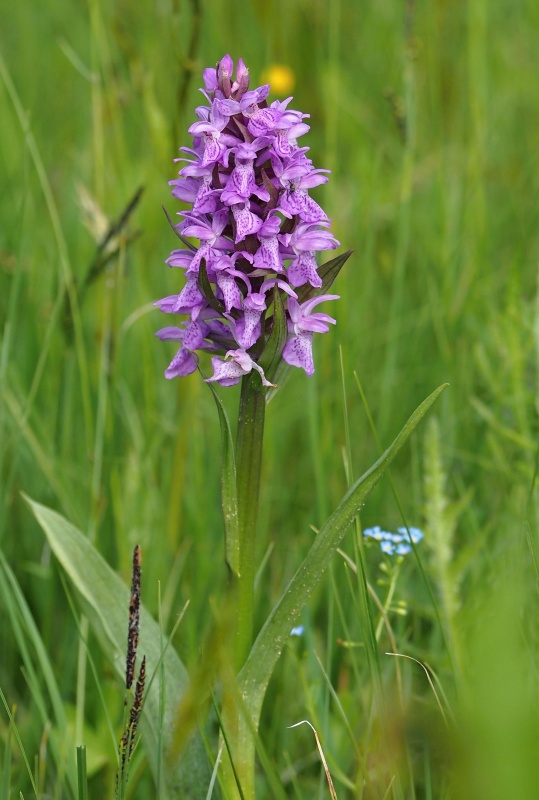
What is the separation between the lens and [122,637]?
1.47 metres

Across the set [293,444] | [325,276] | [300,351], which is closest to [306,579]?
[300,351]

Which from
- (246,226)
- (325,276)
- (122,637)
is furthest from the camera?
(122,637)

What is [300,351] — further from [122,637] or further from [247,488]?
[122,637]

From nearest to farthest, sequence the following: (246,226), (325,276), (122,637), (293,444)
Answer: (246,226)
(325,276)
(122,637)
(293,444)

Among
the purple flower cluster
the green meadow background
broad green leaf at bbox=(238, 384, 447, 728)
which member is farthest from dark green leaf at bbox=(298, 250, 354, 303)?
broad green leaf at bbox=(238, 384, 447, 728)

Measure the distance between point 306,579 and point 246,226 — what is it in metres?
0.52

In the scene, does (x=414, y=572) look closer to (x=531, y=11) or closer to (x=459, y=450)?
(x=459, y=450)

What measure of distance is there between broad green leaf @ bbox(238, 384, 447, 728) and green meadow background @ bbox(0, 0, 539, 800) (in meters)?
0.11

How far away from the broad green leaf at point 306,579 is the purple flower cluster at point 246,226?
217 mm

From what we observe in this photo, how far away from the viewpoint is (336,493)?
2.26 m

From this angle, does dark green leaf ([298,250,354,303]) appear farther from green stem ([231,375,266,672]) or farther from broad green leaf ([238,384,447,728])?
broad green leaf ([238,384,447,728])

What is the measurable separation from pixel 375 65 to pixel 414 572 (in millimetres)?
3301

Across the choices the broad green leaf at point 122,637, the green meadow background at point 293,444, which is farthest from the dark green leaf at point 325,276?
the broad green leaf at point 122,637

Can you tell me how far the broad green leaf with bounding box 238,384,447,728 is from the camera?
3.81ft
